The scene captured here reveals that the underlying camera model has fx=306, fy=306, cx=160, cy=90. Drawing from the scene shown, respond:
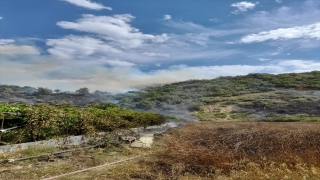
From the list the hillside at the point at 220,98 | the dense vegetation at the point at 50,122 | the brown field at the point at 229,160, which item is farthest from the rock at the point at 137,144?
the hillside at the point at 220,98

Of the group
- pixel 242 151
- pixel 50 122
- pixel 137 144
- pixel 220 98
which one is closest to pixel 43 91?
pixel 220 98

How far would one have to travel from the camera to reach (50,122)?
10516 millimetres

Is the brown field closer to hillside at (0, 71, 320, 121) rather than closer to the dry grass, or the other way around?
the dry grass

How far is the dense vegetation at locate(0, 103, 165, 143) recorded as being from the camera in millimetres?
10078

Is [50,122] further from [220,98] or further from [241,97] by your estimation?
[241,97]

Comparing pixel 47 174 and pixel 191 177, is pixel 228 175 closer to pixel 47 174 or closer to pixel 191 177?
pixel 191 177

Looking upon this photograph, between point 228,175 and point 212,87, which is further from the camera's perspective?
point 212,87

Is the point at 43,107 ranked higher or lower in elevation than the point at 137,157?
higher

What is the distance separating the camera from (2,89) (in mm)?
26250

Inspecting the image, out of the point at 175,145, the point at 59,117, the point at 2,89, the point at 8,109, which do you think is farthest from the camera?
the point at 2,89

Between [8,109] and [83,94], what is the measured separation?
1955 cm

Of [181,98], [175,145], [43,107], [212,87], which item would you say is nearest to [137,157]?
[175,145]

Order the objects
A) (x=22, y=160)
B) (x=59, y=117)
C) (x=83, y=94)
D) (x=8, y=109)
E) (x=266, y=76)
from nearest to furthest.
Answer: (x=22, y=160) < (x=8, y=109) < (x=59, y=117) < (x=83, y=94) < (x=266, y=76)

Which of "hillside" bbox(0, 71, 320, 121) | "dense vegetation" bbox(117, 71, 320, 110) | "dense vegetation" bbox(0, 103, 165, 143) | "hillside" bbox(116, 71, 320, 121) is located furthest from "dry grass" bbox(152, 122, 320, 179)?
"dense vegetation" bbox(117, 71, 320, 110)
